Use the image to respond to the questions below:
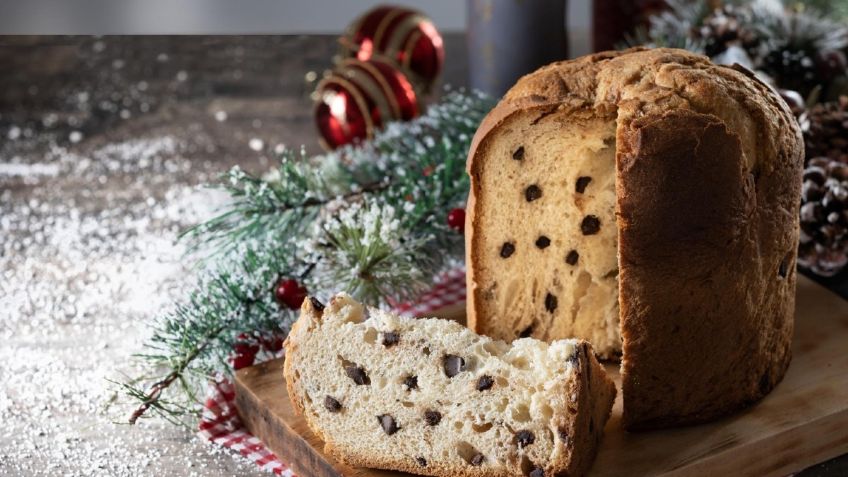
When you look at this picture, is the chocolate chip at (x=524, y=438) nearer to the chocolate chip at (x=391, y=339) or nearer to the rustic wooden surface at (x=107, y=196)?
the chocolate chip at (x=391, y=339)

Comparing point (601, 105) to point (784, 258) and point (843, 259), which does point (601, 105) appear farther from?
point (843, 259)

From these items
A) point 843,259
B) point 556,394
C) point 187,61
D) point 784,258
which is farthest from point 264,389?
point 187,61

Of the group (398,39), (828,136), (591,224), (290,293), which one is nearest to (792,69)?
(828,136)

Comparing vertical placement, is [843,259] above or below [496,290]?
below

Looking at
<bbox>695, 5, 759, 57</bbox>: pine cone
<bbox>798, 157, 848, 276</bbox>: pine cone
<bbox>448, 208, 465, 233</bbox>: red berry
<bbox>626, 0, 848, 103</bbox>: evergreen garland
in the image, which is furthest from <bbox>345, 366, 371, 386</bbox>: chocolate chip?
<bbox>695, 5, 759, 57</bbox>: pine cone

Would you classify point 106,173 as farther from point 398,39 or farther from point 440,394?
point 440,394

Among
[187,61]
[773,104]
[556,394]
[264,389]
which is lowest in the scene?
[187,61]

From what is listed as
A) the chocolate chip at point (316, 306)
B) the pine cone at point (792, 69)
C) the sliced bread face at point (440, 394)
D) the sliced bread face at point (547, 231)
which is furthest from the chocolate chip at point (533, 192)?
the pine cone at point (792, 69)

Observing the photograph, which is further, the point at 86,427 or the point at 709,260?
the point at 86,427
